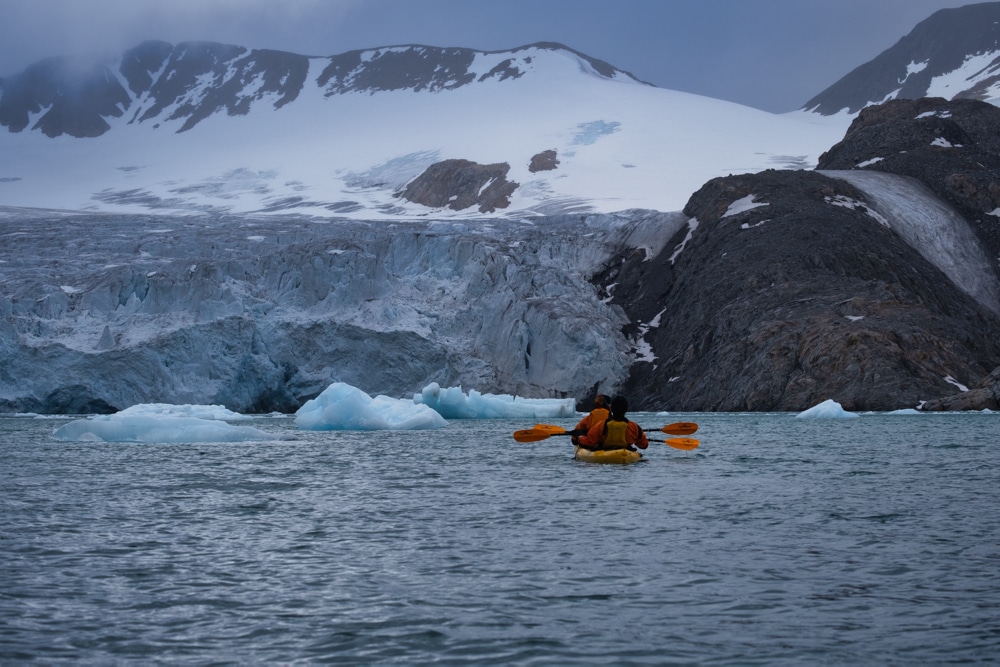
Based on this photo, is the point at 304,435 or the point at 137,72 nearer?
the point at 304,435

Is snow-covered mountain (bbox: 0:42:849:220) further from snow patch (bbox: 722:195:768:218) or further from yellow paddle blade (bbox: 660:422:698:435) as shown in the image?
yellow paddle blade (bbox: 660:422:698:435)

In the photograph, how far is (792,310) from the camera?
187 feet

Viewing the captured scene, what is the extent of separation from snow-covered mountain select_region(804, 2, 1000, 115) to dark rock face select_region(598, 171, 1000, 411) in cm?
8084

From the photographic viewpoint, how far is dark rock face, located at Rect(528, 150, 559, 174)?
10369 centimetres

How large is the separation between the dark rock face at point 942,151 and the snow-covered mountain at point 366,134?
12697 mm

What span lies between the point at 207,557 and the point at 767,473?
10927mm

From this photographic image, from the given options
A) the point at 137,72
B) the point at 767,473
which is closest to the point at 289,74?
the point at 137,72

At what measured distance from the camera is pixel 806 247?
2505 inches

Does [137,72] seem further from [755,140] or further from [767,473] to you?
[767,473]

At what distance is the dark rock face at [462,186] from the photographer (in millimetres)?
98688

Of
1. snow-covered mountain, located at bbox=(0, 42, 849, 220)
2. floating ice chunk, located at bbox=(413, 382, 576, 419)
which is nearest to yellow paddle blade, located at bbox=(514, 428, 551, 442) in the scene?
floating ice chunk, located at bbox=(413, 382, 576, 419)

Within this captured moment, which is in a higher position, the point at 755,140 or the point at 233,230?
the point at 755,140

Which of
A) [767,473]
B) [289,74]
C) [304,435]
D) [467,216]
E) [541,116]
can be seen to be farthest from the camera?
[289,74]

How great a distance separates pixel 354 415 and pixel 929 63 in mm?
140803
